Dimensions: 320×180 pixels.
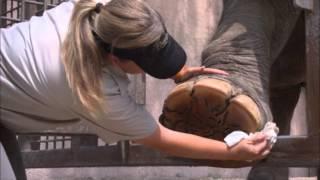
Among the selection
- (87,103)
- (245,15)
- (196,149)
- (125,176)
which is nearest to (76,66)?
(87,103)

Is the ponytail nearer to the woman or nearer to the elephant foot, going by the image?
the woman

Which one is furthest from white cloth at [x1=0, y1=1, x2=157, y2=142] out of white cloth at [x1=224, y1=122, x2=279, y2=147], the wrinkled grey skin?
the wrinkled grey skin

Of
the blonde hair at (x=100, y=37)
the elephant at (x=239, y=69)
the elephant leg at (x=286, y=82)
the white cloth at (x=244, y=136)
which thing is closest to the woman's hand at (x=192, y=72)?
the elephant at (x=239, y=69)

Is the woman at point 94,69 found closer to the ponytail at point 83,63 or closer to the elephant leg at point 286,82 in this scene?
the ponytail at point 83,63

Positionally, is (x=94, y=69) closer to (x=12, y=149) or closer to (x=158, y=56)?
(x=158, y=56)

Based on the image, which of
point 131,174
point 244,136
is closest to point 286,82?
point 244,136

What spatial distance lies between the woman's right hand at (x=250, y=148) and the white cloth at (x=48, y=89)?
0.23 metres

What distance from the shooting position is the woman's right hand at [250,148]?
2.00 metres

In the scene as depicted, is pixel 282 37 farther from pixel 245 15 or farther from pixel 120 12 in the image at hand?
pixel 120 12

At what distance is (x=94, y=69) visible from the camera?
5.96ft

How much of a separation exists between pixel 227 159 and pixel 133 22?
0.49 meters

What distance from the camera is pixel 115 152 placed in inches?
116

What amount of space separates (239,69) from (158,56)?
1.74ft

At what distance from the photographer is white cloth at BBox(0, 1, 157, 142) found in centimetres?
186
